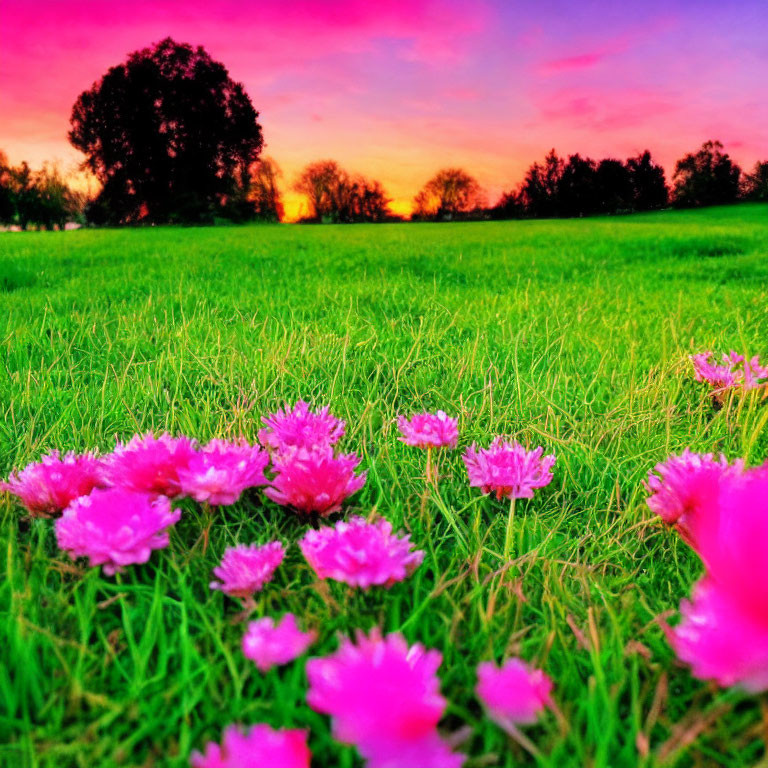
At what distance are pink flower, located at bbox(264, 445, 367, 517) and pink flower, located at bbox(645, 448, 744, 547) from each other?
533 millimetres

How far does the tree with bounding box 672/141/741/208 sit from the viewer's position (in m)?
42.0

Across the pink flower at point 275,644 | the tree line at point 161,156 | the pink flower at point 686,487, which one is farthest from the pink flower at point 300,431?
the tree line at point 161,156

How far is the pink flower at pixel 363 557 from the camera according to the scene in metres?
0.85

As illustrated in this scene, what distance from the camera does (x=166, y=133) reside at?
2967cm

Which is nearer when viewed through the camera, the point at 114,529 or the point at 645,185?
the point at 114,529

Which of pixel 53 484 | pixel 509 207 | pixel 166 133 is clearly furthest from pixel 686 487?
pixel 509 207

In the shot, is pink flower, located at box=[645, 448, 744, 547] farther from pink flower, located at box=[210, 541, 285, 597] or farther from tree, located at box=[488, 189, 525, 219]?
tree, located at box=[488, 189, 525, 219]

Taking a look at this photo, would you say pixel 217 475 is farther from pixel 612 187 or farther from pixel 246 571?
pixel 612 187

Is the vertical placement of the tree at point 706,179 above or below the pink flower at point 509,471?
above

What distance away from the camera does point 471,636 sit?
905 mm

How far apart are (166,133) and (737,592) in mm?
33041

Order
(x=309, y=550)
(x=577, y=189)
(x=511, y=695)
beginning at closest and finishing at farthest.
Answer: (x=511, y=695), (x=309, y=550), (x=577, y=189)

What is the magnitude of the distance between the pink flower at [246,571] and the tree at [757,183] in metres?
44.8

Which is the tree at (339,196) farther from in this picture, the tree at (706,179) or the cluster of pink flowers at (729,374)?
the cluster of pink flowers at (729,374)
